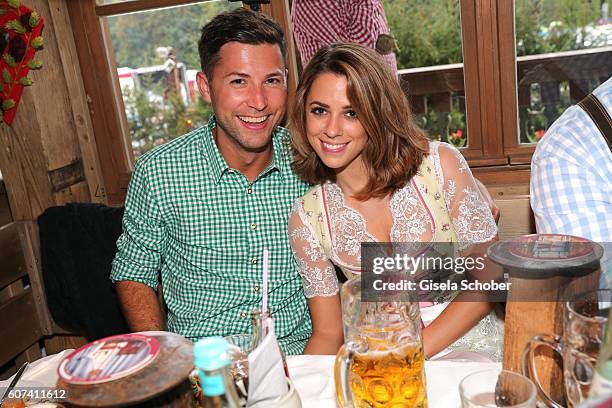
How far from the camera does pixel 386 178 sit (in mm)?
1550

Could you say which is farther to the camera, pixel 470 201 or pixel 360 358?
pixel 470 201

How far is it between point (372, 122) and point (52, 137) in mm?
1439

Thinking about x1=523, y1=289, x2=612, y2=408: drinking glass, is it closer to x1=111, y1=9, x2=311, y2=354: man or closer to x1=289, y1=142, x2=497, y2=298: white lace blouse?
x1=289, y1=142, x2=497, y2=298: white lace blouse

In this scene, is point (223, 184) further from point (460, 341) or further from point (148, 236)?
point (460, 341)

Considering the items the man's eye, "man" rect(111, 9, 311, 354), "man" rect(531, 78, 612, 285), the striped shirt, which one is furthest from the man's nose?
"man" rect(531, 78, 612, 285)

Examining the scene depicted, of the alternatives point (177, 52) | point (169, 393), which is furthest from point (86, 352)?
point (177, 52)

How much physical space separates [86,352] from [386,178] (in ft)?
3.12

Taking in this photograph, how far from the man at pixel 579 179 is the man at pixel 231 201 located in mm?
646

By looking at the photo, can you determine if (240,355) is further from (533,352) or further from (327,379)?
(533,352)

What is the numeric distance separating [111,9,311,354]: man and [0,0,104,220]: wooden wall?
83 cm

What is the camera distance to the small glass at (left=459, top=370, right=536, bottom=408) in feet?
2.28

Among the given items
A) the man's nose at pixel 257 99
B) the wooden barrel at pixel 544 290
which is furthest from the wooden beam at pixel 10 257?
the wooden barrel at pixel 544 290

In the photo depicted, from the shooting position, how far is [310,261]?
155 cm

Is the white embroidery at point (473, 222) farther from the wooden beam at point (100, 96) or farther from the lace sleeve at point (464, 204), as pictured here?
the wooden beam at point (100, 96)
